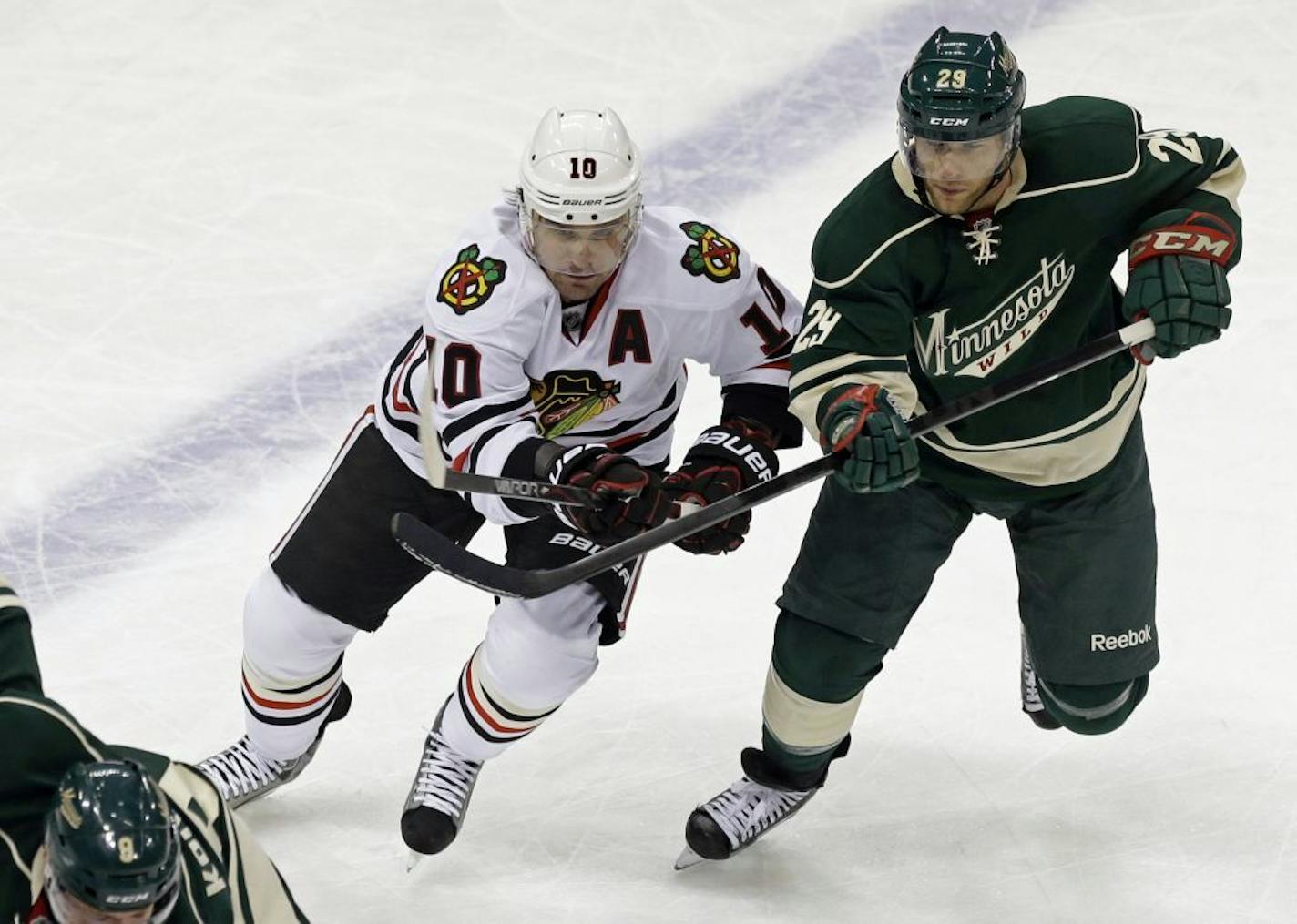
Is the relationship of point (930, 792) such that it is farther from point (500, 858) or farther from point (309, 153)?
point (309, 153)

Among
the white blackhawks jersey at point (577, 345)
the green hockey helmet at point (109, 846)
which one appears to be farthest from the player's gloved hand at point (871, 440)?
the green hockey helmet at point (109, 846)

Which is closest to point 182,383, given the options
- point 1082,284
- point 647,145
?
point 647,145

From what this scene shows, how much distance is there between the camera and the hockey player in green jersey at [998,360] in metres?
3.26

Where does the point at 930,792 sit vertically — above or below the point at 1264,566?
below

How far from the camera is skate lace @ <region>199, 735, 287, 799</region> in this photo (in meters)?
3.94

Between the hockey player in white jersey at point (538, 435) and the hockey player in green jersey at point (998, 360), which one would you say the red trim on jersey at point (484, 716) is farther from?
the hockey player in green jersey at point (998, 360)

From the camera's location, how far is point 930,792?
400 cm

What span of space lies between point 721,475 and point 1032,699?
2.84 feet

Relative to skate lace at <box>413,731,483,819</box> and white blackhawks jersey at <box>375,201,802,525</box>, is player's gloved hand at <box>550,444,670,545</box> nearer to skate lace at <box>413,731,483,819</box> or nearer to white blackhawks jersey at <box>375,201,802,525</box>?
white blackhawks jersey at <box>375,201,802,525</box>

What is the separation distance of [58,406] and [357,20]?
1853 millimetres

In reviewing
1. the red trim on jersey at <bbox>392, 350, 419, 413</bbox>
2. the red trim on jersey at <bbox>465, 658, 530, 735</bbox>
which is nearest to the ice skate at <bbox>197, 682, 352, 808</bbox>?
the red trim on jersey at <bbox>465, 658, 530, 735</bbox>

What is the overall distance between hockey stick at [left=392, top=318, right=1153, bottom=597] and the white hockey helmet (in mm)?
425

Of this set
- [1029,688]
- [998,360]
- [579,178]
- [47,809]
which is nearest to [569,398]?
[579,178]

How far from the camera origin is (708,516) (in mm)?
3344
